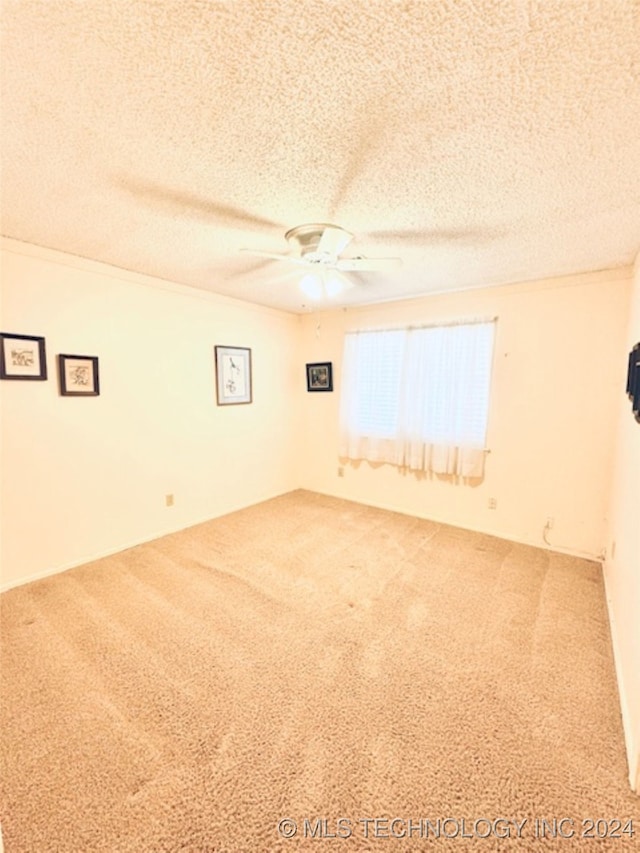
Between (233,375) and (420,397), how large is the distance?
199 cm

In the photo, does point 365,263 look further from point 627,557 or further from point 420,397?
point 627,557

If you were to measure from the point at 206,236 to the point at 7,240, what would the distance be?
129cm

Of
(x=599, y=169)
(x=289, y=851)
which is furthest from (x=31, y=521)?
(x=599, y=169)

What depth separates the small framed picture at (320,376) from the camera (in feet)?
13.9

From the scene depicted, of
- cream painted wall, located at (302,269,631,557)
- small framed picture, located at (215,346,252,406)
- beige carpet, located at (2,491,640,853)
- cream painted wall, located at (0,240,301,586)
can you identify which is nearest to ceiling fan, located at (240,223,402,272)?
cream painted wall, located at (0,240,301,586)

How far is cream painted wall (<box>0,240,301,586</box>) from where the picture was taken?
2318 mm

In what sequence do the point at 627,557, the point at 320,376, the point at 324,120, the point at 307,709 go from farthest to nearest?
the point at 320,376
the point at 627,557
the point at 307,709
the point at 324,120

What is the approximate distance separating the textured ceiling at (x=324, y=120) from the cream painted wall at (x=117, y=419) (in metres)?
0.51

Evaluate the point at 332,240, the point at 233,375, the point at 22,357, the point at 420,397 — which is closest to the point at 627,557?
the point at 420,397

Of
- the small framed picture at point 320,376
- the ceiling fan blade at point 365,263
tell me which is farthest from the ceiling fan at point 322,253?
the small framed picture at point 320,376

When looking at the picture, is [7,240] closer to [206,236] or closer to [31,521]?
[206,236]

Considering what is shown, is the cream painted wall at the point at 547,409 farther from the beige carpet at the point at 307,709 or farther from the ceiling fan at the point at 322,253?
the ceiling fan at the point at 322,253

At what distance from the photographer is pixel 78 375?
2.55 m

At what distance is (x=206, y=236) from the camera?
212cm
